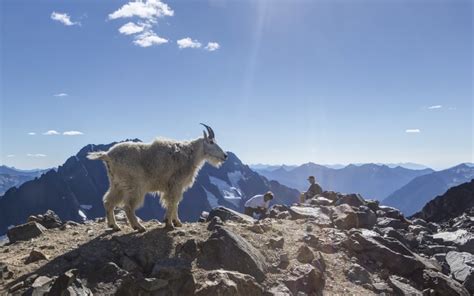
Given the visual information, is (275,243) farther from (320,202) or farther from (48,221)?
(320,202)

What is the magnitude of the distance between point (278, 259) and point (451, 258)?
8.06 metres

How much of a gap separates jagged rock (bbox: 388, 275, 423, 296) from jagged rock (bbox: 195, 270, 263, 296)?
4835 millimetres

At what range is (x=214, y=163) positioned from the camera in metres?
17.1

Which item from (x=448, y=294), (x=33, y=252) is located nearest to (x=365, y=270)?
(x=448, y=294)

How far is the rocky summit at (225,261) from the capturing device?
10.2m

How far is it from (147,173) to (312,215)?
8.77m

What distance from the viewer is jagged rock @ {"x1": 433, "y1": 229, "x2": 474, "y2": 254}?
726 inches

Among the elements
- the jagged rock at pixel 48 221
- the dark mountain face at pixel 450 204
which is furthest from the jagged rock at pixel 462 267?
the dark mountain face at pixel 450 204

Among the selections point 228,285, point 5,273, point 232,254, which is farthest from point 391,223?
point 5,273

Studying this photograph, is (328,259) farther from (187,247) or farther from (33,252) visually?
(33,252)

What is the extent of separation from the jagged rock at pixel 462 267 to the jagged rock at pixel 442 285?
878 mm

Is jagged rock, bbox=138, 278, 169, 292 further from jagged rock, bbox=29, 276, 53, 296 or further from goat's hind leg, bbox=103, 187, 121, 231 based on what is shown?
goat's hind leg, bbox=103, 187, 121, 231

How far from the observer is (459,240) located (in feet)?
62.3

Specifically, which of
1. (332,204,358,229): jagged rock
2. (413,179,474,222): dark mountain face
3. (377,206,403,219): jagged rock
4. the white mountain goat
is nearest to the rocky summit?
(332,204,358,229): jagged rock
